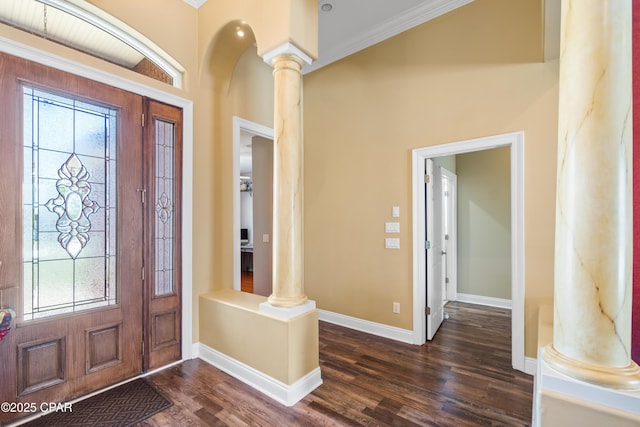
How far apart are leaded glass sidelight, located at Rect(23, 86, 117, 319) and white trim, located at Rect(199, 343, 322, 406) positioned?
3.52ft

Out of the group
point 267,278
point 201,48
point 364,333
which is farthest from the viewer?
point 267,278

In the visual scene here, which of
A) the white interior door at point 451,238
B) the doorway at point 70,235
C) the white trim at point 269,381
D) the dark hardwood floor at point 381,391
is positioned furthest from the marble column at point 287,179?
the white interior door at point 451,238

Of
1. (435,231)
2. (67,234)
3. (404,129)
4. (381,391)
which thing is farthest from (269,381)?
(404,129)

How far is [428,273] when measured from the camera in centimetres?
327

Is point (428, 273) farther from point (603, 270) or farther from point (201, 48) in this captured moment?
point (201, 48)

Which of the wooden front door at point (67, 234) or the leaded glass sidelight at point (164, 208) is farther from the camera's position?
the leaded glass sidelight at point (164, 208)

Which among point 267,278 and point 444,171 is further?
point 267,278

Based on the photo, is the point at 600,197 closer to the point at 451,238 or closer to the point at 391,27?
the point at 391,27

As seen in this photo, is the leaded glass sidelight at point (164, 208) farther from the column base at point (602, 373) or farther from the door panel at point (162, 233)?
the column base at point (602, 373)

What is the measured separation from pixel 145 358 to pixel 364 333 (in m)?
2.27

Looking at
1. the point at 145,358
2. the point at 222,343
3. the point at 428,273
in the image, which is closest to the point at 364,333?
the point at 428,273

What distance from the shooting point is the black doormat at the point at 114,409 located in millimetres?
1978

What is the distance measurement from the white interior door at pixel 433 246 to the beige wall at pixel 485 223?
4.21 feet

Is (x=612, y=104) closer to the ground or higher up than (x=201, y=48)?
closer to the ground
